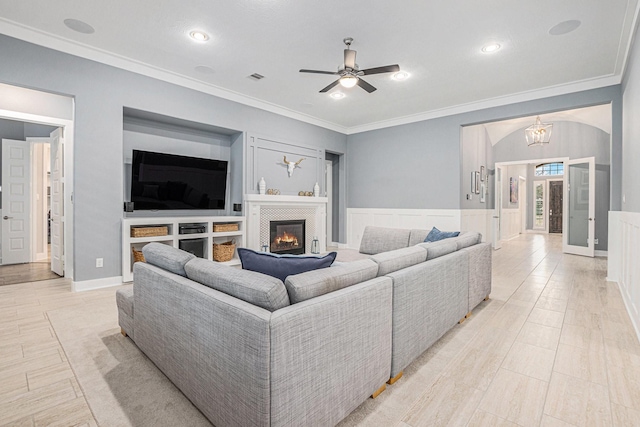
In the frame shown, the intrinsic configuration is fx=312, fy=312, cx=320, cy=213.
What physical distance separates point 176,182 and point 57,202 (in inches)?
71.6

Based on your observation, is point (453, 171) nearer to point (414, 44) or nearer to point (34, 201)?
point (414, 44)

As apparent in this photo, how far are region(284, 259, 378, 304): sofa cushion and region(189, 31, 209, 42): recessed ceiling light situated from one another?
10.5 feet

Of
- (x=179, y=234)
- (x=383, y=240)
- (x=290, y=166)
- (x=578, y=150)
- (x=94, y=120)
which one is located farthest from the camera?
(x=578, y=150)

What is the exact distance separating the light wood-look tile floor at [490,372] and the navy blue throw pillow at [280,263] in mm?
799

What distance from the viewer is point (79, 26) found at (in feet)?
11.0

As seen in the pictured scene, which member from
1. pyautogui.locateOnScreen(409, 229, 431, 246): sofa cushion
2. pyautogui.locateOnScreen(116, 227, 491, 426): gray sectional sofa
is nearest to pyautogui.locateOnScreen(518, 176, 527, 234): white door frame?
pyautogui.locateOnScreen(409, 229, 431, 246): sofa cushion

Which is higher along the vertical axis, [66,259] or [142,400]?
[66,259]

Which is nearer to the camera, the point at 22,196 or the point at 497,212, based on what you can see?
the point at 22,196

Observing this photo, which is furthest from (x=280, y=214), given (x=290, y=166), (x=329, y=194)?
(x=329, y=194)

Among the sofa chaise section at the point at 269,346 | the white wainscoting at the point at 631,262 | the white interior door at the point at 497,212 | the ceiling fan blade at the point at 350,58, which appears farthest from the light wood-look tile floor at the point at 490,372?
the white interior door at the point at 497,212

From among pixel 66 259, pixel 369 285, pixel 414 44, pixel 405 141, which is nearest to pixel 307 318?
pixel 369 285

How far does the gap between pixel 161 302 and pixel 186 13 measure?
2.83 m

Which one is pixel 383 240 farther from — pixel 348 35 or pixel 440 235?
pixel 348 35

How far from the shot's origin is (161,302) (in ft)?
6.20
